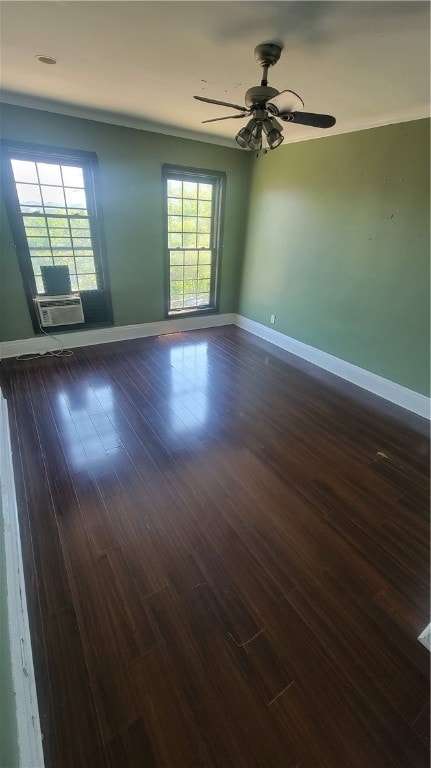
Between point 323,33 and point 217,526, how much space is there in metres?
2.80

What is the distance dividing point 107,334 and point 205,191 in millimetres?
2467

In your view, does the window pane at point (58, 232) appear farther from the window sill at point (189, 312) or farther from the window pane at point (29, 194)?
the window sill at point (189, 312)

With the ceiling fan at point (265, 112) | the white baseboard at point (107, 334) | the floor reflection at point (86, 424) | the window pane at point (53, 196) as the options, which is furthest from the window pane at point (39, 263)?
the ceiling fan at point (265, 112)

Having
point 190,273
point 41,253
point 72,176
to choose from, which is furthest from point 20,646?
point 190,273

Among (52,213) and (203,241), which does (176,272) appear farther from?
(52,213)

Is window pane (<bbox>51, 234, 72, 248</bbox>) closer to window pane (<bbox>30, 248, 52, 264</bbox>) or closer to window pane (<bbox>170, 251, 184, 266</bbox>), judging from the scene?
window pane (<bbox>30, 248, 52, 264</bbox>)

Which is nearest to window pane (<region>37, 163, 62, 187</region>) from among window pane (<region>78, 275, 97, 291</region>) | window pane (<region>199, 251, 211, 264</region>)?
window pane (<region>78, 275, 97, 291</region>)

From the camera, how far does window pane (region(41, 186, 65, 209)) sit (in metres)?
3.42

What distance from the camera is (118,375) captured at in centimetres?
352

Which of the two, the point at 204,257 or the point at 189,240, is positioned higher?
the point at 189,240

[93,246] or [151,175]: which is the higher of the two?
[151,175]

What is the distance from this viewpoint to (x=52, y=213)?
3.50 metres

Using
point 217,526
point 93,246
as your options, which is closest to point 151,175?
point 93,246

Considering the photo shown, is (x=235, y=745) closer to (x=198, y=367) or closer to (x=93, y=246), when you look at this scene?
(x=198, y=367)
